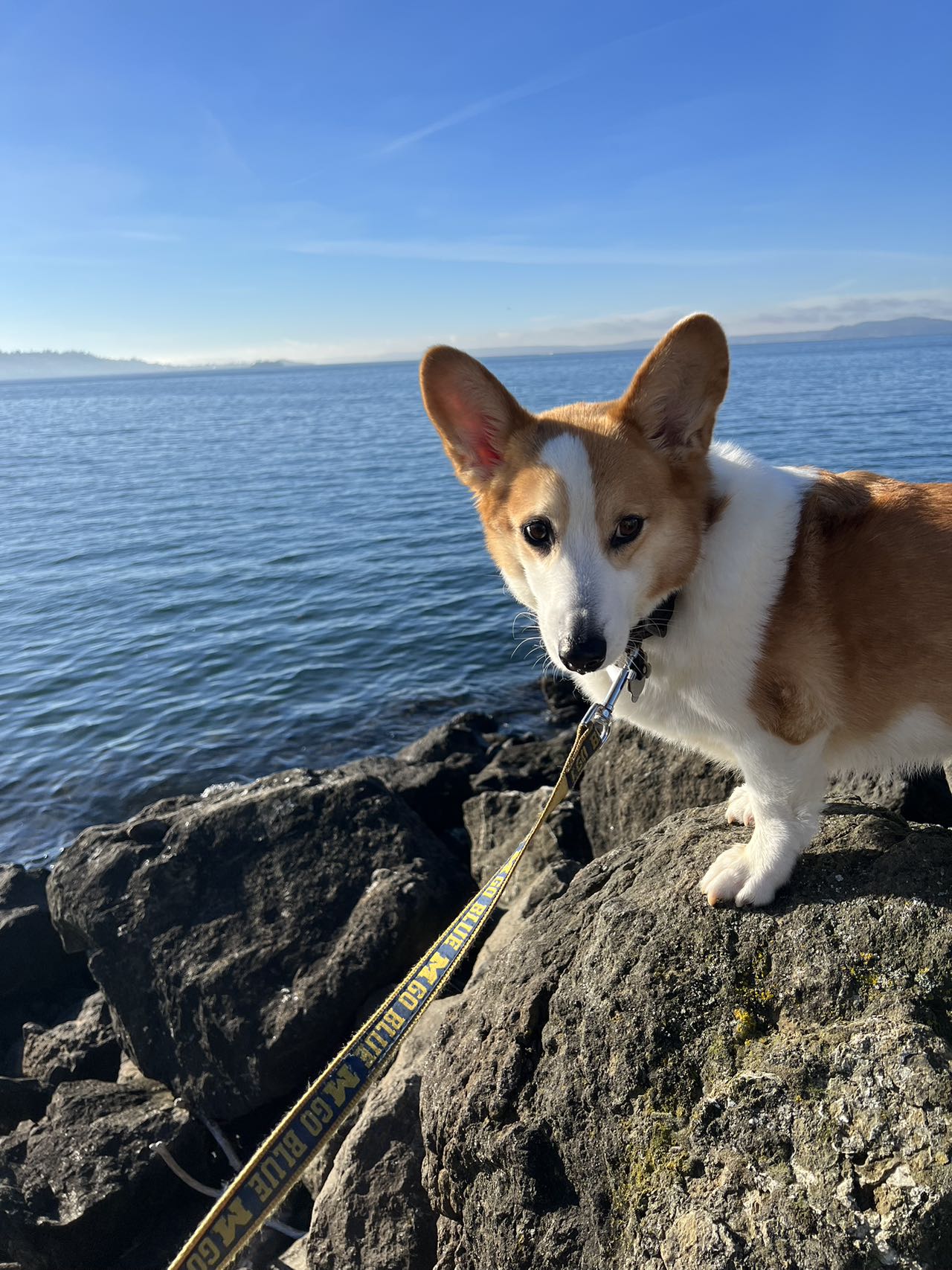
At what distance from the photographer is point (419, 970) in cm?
329

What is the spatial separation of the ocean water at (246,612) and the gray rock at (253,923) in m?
4.48

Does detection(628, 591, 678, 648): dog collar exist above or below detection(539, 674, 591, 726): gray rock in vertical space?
above

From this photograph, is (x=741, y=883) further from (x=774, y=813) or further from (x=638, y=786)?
(x=638, y=786)

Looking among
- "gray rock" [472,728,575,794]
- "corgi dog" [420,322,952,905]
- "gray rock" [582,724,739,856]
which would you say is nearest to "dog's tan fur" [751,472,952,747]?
"corgi dog" [420,322,952,905]

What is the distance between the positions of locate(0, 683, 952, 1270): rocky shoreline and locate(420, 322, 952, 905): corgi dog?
0.34m

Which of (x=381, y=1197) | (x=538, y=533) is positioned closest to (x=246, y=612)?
(x=381, y=1197)

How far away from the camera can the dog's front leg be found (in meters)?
2.92

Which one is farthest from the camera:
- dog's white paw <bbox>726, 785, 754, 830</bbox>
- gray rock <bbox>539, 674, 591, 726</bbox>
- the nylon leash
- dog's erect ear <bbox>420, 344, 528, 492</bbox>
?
gray rock <bbox>539, 674, 591, 726</bbox>

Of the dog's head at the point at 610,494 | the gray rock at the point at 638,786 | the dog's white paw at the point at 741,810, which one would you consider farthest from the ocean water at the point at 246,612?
the dog's head at the point at 610,494

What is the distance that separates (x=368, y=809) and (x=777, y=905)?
3.84m

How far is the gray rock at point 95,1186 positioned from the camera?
4.28 metres

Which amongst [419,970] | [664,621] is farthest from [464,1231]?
[664,621]

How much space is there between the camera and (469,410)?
3414 mm

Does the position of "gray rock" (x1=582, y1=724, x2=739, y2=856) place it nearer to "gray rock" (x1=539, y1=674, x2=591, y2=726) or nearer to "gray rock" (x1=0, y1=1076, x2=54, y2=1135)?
"gray rock" (x1=0, y1=1076, x2=54, y2=1135)
